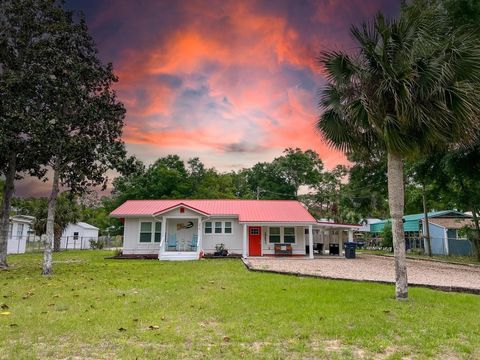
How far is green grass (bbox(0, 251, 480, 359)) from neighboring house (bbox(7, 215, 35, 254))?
23175 mm

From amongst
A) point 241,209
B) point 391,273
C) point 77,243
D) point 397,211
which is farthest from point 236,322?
point 77,243

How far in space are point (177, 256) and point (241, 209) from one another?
Result: 6248 millimetres

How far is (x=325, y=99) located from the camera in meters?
10.8

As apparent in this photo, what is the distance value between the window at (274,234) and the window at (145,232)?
8652 mm

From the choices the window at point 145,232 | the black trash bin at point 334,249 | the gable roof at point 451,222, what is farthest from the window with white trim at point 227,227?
the gable roof at point 451,222

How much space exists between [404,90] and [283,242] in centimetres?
1801

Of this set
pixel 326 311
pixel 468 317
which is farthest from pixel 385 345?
pixel 468 317

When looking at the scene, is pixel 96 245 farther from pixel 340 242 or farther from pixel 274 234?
pixel 340 242

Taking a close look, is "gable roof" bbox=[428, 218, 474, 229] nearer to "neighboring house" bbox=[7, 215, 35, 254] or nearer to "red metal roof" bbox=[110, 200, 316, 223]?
"red metal roof" bbox=[110, 200, 316, 223]

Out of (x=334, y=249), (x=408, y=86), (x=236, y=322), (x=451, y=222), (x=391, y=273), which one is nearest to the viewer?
(x=236, y=322)

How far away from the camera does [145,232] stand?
25016 mm

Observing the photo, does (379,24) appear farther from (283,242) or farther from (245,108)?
(283,242)

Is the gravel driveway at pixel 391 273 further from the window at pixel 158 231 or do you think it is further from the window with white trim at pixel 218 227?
the window at pixel 158 231

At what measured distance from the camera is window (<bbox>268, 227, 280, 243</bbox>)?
82.8 ft
